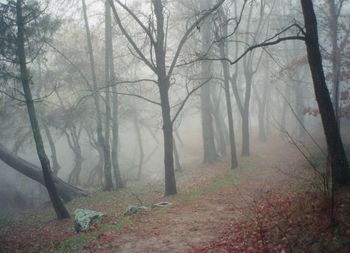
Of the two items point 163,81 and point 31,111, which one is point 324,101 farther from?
point 31,111

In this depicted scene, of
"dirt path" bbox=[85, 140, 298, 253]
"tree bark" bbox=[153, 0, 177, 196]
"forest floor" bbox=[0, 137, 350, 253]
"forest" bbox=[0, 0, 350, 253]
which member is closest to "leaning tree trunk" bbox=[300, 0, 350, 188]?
"forest" bbox=[0, 0, 350, 253]

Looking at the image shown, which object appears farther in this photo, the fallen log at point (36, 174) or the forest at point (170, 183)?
the fallen log at point (36, 174)

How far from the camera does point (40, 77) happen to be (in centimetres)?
2855

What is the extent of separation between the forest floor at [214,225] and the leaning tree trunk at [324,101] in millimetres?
501

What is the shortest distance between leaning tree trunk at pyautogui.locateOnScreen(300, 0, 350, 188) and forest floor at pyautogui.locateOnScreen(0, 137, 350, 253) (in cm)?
50

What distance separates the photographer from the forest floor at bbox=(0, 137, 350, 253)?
7.21m

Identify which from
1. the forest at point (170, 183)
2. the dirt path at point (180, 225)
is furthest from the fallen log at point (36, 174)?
the dirt path at point (180, 225)

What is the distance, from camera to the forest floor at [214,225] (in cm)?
721

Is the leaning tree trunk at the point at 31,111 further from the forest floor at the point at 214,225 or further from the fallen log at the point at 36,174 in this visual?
the fallen log at the point at 36,174

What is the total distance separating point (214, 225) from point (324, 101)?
447 centimetres

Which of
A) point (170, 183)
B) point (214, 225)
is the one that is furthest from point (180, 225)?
point (170, 183)

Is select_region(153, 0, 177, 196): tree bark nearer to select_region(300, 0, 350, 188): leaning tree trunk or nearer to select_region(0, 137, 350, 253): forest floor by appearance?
select_region(0, 137, 350, 253): forest floor

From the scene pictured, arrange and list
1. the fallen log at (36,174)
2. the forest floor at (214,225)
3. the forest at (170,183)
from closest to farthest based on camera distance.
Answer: the forest floor at (214,225), the forest at (170,183), the fallen log at (36,174)

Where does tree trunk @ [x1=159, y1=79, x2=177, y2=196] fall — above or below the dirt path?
above
